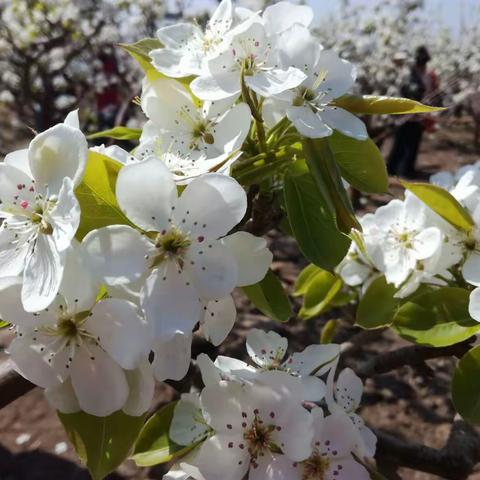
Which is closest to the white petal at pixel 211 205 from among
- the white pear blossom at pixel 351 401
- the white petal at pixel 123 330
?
the white petal at pixel 123 330

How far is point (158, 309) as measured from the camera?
527mm

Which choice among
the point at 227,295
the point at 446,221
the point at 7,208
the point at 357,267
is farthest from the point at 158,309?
the point at 357,267

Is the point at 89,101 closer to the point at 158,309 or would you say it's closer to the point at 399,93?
the point at 399,93

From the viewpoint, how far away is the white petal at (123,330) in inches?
20.8

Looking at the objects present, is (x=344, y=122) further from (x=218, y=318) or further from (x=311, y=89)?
(x=218, y=318)

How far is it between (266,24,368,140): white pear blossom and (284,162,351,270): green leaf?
0.24ft

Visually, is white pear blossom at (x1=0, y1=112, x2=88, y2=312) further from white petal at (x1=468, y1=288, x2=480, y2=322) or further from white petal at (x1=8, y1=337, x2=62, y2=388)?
white petal at (x1=468, y1=288, x2=480, y2=322)

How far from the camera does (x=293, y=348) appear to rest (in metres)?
2.63

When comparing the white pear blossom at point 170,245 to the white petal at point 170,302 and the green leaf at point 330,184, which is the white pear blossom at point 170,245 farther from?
the green leaf at point 330,184

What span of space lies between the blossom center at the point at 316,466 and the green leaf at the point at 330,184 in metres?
0.28

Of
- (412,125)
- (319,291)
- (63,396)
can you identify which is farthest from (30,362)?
(412,125)

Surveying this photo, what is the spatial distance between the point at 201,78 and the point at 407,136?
578cm

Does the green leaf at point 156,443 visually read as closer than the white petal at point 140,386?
No

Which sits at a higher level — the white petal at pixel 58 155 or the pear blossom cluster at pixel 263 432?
the white petal at pixel 58 155
